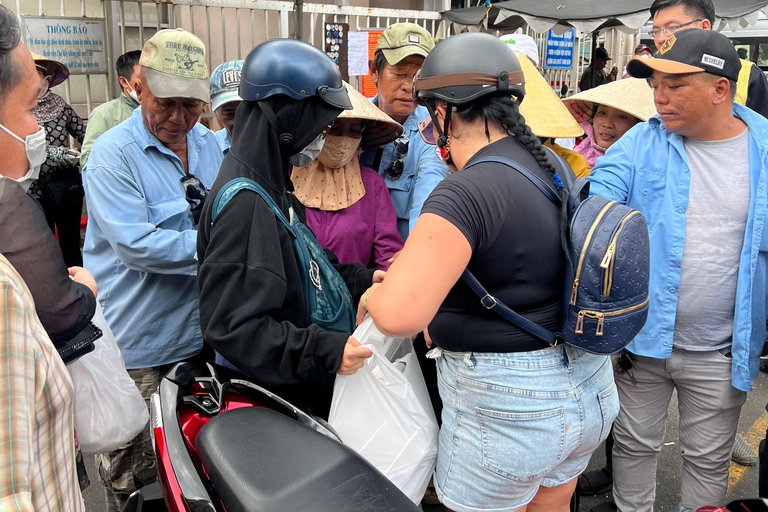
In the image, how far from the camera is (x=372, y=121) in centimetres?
262

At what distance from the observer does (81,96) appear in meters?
5.95

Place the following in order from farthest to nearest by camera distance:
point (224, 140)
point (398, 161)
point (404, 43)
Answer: point (224, 140) < point (404, 43) < point (398, 161)

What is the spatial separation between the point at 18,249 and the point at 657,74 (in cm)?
217

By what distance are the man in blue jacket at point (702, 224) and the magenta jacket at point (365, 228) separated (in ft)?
2.83

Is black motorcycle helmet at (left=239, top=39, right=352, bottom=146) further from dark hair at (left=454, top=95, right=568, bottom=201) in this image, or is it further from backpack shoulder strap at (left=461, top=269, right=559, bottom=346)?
backpack shoulder strap at (left=461, top=269, right=559, bottom=346)

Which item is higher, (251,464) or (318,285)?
(318,285)

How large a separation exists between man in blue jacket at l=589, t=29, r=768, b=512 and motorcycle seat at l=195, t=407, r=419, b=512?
4.84 ft

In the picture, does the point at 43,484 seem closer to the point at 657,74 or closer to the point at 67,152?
the point at 657,74

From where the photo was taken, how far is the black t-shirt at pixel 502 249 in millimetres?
1530

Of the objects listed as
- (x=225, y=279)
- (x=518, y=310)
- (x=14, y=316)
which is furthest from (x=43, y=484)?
(x=518, y=310)

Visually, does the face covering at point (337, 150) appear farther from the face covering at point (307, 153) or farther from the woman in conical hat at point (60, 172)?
the woman in conical hat at point (60, 172)

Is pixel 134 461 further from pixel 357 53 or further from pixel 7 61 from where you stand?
pixel 357 53

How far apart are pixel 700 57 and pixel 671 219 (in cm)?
59

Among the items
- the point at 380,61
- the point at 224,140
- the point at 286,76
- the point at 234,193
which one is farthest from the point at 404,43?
the point at 234,193
